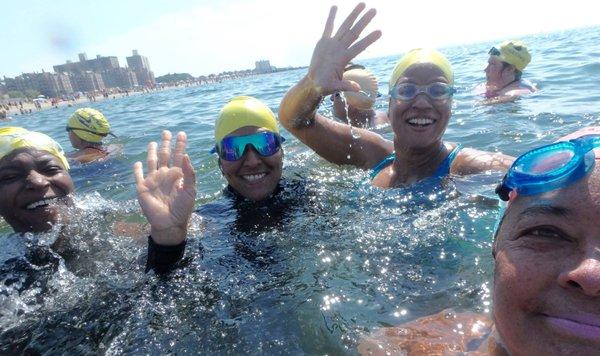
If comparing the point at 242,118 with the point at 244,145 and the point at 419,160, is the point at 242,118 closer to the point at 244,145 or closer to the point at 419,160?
the point at 244,145

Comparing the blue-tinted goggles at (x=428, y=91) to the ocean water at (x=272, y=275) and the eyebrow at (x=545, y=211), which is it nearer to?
the ocean water at (x=272, y=275)

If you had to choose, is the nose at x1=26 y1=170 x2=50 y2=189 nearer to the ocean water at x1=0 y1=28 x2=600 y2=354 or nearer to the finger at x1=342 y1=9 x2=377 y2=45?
the ocean water at x1=0 y1=28 x2=600 y2=354

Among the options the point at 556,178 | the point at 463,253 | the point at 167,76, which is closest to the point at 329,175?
the point at 463,253

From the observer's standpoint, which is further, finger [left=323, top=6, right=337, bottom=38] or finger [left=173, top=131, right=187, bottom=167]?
finger [left=323, top=6, right=337, bottom=38]

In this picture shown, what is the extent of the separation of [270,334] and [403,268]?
110cm

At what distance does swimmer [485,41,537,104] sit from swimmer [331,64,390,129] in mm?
3534

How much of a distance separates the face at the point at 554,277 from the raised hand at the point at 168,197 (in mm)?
2092

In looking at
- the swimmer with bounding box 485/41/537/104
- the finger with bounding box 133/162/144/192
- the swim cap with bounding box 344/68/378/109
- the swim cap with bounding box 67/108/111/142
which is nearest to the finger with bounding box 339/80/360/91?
the finger with bounding box 133/162/144/192

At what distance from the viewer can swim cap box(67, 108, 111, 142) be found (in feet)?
30.9

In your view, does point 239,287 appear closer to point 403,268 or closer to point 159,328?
point 159,328

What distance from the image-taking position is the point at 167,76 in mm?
158750

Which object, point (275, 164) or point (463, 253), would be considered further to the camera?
point (275, 164)

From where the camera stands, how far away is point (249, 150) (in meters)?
3.88

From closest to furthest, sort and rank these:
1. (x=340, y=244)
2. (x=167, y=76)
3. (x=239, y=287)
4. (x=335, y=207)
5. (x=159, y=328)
→ 1. (x=159, y=328)
2. (x=239, y=287)
3. (x=340, y=244)
4. (x=335, y=207)
5. (x=167, y=76)
